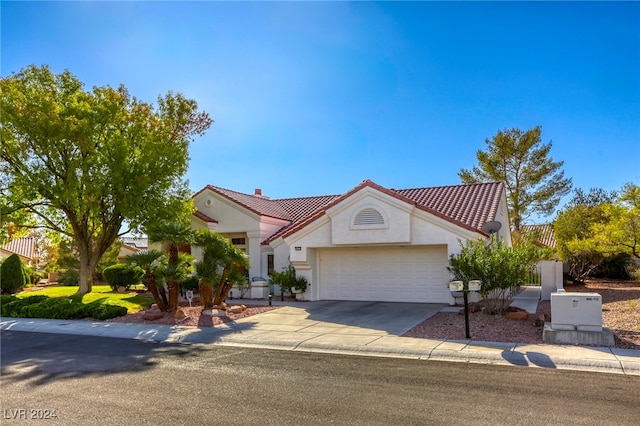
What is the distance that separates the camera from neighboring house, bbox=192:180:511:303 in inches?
688

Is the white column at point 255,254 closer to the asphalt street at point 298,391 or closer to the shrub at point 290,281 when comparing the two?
the shrub at point 290,281

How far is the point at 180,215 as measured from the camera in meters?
21.7

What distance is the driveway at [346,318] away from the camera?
12.6 metres

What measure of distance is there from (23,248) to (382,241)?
4448cm

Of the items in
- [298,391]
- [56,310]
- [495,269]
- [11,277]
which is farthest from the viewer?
[11,277]

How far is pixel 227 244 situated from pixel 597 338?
1098cm

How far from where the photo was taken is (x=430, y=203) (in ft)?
66.5

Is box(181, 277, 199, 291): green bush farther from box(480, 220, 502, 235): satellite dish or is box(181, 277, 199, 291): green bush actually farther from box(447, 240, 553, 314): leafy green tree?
box(480, 220, 502, 235): satellite dish

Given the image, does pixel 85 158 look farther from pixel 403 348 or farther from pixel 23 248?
pixel 23 248

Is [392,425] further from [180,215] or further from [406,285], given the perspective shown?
[180,215]

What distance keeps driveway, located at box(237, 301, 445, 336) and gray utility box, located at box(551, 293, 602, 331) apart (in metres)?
3.64

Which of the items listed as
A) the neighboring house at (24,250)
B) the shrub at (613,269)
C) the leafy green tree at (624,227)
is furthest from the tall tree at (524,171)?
the neighboring house at (24,250)

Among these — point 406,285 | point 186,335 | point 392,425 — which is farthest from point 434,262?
point 392,425

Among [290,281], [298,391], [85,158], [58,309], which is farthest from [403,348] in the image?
[85,158]
